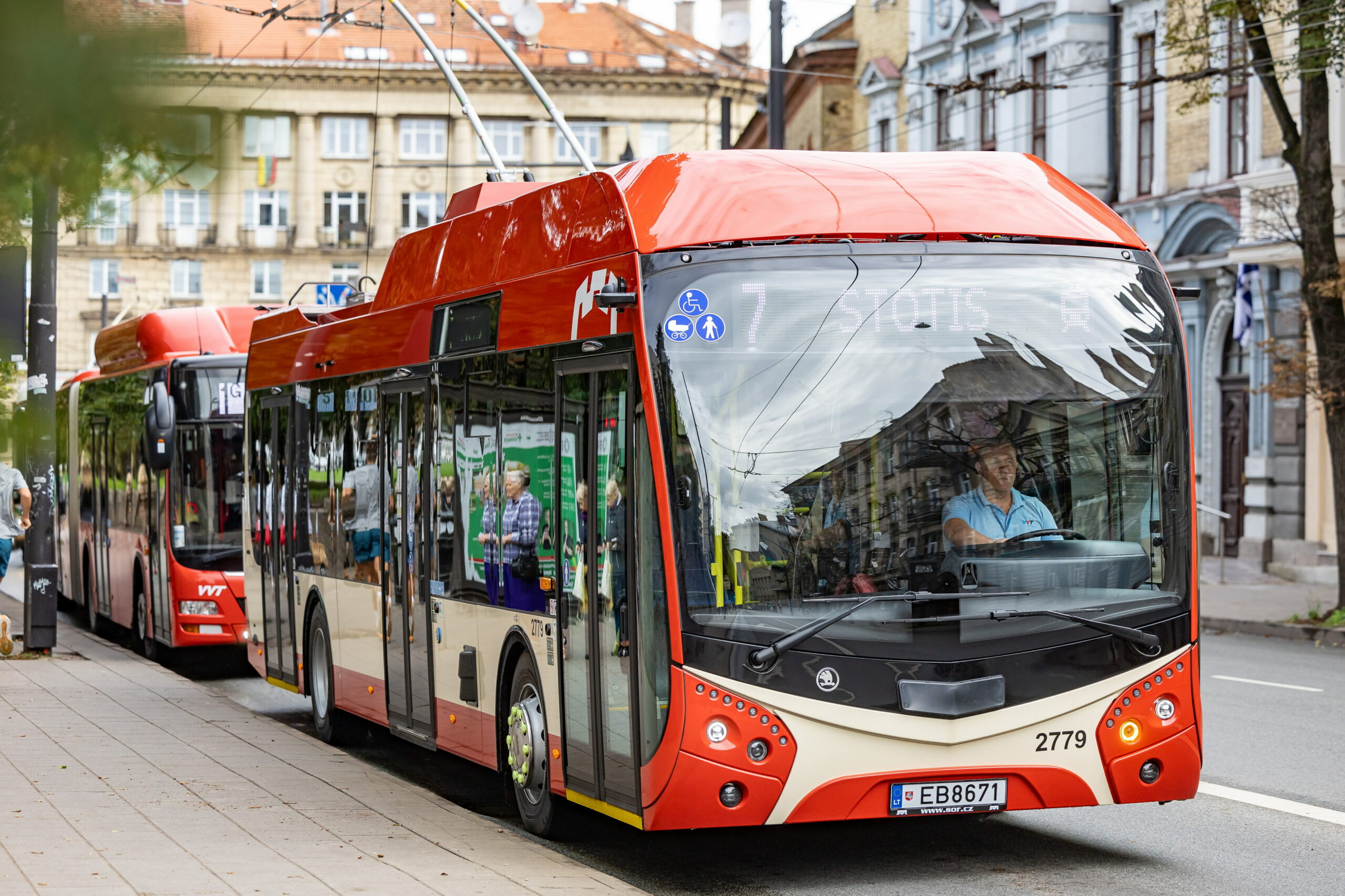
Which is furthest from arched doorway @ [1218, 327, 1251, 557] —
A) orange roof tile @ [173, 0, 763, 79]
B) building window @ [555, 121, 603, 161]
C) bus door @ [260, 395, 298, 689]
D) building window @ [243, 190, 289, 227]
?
building window @ [555, 121, 603, 161]

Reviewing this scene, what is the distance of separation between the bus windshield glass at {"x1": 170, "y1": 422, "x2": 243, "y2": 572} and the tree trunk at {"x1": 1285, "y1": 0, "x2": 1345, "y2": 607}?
1143cm

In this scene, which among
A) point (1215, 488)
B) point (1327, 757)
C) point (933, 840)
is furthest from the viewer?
point (1215, 488)

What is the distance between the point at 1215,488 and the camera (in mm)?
32219

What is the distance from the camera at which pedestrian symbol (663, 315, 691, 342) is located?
7.49 m

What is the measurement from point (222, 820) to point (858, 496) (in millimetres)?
3227

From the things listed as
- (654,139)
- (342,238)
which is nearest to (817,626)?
(342,238)

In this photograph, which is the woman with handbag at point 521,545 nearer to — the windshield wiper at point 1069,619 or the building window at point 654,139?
the windshield wiper at point 1069,619

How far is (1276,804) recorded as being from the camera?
9.41 metres

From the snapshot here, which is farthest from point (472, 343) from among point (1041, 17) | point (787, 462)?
point (1041, 17)

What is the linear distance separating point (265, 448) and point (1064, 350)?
8.33 metres

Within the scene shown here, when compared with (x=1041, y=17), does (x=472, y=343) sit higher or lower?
lower

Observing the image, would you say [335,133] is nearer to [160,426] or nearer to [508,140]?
[160,426]

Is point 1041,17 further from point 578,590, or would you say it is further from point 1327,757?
point 578,590

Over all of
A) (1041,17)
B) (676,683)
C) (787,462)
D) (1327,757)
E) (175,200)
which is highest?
(1041,17)
